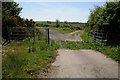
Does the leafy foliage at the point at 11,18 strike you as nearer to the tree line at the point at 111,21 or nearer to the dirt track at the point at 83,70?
the tree line at the point at 111,21

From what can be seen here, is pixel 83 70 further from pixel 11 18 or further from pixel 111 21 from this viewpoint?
pixel 11 18

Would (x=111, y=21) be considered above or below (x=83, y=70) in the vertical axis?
above

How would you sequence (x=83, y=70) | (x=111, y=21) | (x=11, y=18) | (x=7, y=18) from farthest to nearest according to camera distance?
(x=11, y=18)
(x=7, y=18)
(x=111, y=21)
(x=83, y=70)

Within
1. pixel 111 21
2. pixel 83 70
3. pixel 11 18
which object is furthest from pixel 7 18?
pixel 83 70

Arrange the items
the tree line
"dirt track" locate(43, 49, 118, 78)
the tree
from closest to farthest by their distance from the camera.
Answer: "dirt track" locate(43, 49, 118, 78), the tree line, the tree

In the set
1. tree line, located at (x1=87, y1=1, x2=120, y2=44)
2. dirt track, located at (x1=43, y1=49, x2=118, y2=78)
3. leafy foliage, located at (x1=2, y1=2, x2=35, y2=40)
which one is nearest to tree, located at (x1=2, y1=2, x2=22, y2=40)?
leafy foliage, located at (x1=2, y1=2, x2=35, y2=40)

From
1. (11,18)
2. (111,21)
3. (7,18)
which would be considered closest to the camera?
(111,21)

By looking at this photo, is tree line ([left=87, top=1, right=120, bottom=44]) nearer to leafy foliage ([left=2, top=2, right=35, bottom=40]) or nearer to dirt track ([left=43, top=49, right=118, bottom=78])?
leafy foliage ([left=2, top=2, right=35, bottom=40])

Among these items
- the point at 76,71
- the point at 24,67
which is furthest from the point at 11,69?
the point at 76,71

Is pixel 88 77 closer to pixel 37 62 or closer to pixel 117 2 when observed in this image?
pixel 37 62

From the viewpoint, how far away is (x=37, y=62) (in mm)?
13188

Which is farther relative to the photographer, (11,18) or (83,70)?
(11,18)

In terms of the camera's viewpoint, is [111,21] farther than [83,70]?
Yes

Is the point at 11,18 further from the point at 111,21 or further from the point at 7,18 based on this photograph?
the point at 111,21
